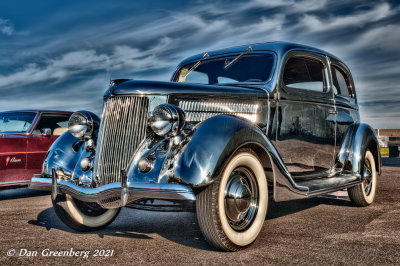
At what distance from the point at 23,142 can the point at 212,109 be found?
4.70 metres

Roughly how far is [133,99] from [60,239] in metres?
1.48

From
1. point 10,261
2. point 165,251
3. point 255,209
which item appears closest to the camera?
point 10,261

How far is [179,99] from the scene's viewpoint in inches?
146

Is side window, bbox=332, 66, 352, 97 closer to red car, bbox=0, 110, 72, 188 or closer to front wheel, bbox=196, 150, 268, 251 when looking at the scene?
front wheel, bbox=196, 150, 268, 251

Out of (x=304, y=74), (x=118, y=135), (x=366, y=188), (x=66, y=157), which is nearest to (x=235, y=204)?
(x=118, y=135)

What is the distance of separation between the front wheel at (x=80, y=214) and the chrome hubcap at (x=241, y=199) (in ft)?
5.04

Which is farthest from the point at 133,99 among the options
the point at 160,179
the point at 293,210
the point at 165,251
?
the point at 293,210

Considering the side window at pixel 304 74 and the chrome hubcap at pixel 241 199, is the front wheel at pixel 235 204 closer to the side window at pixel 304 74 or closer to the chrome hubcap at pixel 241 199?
the chrome hubcap at pixel 241 199

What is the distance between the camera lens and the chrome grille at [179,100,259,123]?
12.4ft

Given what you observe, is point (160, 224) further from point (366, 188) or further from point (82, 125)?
point (366, 188)

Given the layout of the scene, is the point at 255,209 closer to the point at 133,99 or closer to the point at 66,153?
the point at 133,99

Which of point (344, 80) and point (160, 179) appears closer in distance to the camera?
point (160, 179)

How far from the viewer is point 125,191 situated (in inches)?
125

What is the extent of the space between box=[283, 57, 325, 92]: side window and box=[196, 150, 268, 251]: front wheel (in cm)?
159
